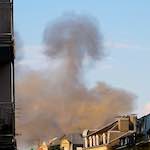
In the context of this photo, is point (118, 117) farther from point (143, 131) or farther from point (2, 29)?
point (2, 29)

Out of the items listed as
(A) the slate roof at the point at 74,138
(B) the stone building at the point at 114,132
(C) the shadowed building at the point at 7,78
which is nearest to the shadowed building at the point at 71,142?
(A) the slate roof at the point at 74,138

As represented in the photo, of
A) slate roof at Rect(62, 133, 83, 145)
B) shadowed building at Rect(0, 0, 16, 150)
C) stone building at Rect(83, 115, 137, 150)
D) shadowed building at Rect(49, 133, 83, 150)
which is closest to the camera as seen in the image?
shadowed building at Rect(0, 0, 16, 150)

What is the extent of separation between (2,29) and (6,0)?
1.87 metres

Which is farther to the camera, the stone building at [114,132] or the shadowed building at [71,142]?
the shadowed building at [71,142]

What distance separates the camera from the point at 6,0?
25031 millimetres

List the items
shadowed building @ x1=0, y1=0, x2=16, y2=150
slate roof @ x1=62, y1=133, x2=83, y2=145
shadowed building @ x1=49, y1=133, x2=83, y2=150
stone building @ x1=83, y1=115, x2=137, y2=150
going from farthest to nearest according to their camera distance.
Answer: slate roof @ x1=62, y1=133, x2=83, y2=145 < shadowed building @ x1=49, y1=133, x2=83, y2=150 < stone building @ x1=83, y1=115, x2=137, y2=150 < shadowed building @ x1=0, y1=0, x2=16, y2=150

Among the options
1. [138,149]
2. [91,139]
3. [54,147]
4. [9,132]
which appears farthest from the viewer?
[54,147]

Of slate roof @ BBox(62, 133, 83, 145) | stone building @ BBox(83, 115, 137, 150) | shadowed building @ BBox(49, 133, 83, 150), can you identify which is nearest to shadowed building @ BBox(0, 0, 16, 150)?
stone building @ BBox(83, 115, 137, 150)

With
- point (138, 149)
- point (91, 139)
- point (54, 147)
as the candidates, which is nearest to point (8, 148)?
point (138, 149)

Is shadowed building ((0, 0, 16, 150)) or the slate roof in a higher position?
the slate roof

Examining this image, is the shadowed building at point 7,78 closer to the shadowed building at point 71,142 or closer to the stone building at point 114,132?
the stone building at point 114,132

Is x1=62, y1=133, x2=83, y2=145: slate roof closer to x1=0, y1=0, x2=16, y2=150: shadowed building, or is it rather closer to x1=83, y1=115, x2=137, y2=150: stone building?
x1=83, y1=115, x2=137, y2=150: stone building

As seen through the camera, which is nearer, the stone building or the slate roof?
the stone building

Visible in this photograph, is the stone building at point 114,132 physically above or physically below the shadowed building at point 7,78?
above
